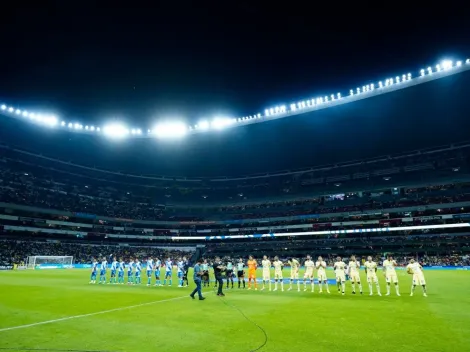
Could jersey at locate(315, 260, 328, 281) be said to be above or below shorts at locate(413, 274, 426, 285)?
above

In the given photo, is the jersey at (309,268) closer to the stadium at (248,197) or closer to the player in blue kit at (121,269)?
the stadium at (248,197)

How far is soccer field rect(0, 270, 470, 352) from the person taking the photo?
804 centimetres

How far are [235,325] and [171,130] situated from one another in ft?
188

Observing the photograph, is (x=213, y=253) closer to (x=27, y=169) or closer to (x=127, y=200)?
(x=127, y=200)

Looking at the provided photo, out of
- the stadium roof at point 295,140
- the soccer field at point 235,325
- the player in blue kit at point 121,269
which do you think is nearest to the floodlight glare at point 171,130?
the stadium roof at point 295,140

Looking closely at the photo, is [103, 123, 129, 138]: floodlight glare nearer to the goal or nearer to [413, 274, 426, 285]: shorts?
the goal

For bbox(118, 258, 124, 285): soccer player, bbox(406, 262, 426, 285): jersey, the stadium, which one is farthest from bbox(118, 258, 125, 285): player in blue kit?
bbox(406, 262, 426, 285): jersey

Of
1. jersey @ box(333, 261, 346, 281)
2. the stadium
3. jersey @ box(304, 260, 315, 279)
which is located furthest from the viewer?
the stadium

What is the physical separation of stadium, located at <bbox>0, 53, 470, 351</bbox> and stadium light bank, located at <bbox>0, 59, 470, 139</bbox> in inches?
9.6

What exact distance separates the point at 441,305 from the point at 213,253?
209ft

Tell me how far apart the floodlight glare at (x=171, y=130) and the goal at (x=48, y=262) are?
2969cm

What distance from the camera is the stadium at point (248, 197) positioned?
103ft

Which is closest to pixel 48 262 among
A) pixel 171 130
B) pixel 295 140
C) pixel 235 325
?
pixel 171 130

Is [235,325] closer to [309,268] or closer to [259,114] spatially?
[309,268]
